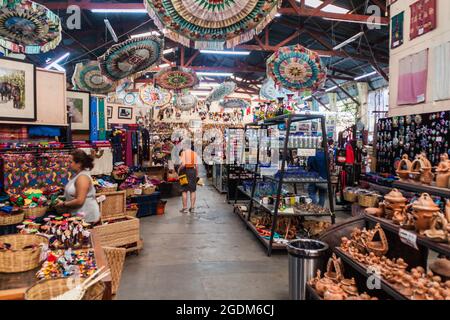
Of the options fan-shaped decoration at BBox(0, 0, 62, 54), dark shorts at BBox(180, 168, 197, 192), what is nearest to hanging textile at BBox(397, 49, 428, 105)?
dark shorts at BBox(180, 168, 197, 192)

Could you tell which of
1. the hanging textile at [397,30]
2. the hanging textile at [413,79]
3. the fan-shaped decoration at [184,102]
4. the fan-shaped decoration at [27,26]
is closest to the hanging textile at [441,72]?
the hanging textile at [413,79]

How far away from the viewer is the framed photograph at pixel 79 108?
5.34 m

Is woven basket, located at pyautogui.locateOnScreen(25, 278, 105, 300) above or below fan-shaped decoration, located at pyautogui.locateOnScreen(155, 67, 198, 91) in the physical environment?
below

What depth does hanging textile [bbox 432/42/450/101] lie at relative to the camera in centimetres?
418

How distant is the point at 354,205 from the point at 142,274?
4.68m

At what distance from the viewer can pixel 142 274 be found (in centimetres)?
408

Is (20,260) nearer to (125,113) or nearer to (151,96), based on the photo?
(125,113)

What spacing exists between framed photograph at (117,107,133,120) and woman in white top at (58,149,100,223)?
4.99 meters

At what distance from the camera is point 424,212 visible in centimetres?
205

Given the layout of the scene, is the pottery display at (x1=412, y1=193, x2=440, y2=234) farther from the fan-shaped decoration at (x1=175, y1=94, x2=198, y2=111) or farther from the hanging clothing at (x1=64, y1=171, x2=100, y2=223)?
the fan-shaped decoration at (x1=175, y1=94, x2=198, y2=111)
